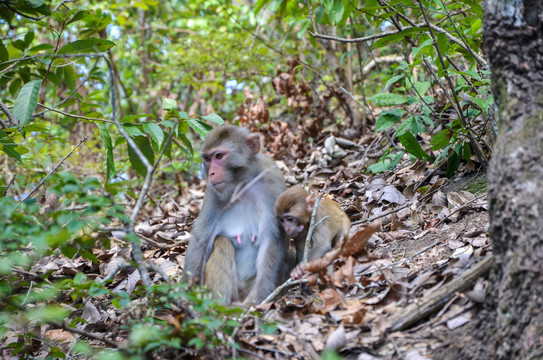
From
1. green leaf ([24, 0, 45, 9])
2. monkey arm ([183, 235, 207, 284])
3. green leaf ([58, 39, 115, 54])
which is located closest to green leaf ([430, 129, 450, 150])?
monkey arm ([183, 235, 207, 284])

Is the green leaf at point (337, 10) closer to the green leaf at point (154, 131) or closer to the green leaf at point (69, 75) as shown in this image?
the green leaf at point (154, 131)

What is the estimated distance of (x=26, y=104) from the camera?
12.2 ft

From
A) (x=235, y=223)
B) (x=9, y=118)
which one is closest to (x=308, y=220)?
(x=235, y=223)

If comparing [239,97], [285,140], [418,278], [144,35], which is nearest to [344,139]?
[285,140]

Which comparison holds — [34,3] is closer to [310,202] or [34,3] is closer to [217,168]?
[217,168]

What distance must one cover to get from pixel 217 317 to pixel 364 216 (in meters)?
2.67

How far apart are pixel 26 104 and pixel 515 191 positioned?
3.25m

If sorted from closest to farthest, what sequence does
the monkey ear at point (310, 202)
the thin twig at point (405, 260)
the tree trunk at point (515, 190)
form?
the tree trunk at point (515, 190), the thin twig at point (405, 260), the monkey ear at point (310, 202)

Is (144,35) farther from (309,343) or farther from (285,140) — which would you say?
(309,343)

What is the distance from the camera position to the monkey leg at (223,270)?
420 centimetres

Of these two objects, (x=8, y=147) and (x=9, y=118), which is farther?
(x=9, y=118)

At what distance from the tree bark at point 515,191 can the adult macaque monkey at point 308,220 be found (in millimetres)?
1658

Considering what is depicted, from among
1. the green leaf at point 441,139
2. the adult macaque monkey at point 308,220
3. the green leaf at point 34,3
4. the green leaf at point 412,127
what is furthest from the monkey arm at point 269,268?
the green leaf at point 34,3

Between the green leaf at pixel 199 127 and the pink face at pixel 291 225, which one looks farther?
the green leaf at pixel 199 127
